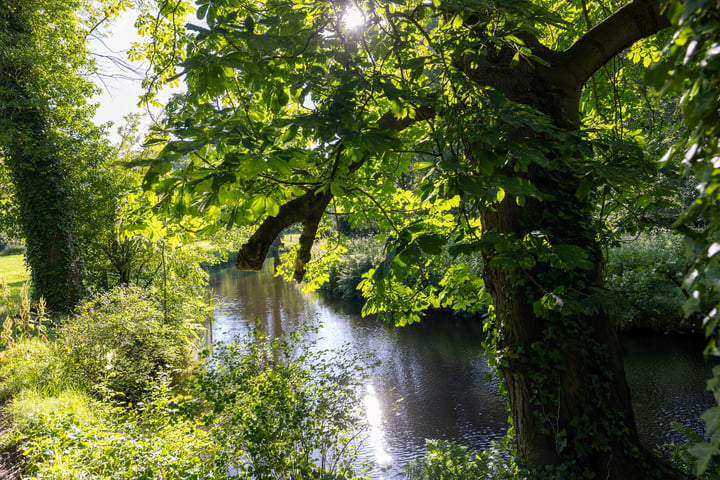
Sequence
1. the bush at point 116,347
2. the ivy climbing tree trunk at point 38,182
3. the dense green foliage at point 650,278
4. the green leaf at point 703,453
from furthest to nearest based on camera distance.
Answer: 1. the dense green foliage at point 650,278
2. the ivy climbing tree trunk at point 38,182
3. the bush at point 116,347
4. the green leaf at point 703,453

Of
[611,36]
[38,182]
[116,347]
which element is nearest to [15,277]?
[38,182]

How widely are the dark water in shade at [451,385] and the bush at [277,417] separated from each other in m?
0.64

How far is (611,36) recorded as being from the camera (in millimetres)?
2779

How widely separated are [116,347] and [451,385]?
6.05m

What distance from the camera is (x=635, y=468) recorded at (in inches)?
102

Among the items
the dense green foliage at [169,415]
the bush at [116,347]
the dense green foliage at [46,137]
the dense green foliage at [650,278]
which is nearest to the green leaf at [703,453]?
the dense green foliage at [169,415]

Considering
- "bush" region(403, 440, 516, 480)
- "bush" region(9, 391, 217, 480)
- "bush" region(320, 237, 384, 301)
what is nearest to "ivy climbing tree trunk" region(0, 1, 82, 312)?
A: "bush" region(9, 391, 217, 480)

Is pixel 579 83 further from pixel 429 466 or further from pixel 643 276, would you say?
pixel 643 276

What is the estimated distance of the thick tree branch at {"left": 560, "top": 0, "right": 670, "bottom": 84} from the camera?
2.62 m

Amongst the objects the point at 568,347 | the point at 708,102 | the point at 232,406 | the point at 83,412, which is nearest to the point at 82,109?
the point at 83,412

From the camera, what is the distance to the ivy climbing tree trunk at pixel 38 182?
8.91m

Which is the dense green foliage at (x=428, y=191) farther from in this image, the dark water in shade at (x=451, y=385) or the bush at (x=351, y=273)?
the bush at (x=351, y=273)

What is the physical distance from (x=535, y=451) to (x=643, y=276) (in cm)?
898

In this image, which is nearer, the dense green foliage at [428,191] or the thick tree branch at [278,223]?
the dense green foliage at [428,191]
